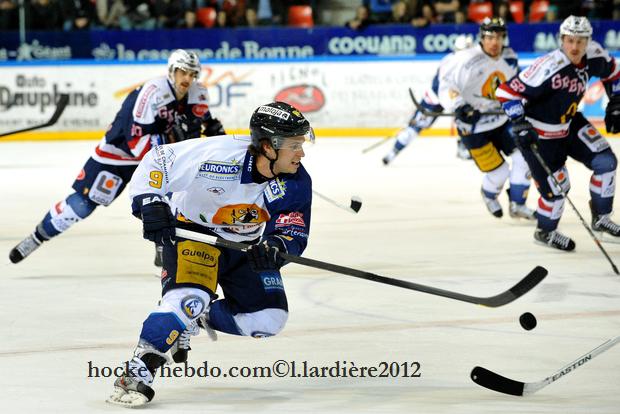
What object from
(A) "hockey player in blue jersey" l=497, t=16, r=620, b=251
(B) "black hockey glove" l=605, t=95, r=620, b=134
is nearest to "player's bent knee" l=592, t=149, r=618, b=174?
(A) "hockey player in blue jersey" l=497, t=16, r=620, b=251

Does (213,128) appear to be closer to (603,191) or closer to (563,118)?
(563,118)

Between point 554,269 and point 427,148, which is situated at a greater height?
point 554,269

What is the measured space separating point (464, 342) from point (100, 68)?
31.6 feet

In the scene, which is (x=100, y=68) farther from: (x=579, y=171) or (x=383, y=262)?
(x=383, y=262)

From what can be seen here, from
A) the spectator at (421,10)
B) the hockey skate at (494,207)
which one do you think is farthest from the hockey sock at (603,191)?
the spectator at (421,10)

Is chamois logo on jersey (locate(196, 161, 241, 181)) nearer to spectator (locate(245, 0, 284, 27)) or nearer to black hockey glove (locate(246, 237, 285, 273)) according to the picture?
black hockey glove (locate(246, 237, 285, 273))

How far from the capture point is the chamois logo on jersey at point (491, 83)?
8383 mm

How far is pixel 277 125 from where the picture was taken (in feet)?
12.5

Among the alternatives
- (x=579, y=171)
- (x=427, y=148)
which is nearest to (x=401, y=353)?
(x=579, y=171)

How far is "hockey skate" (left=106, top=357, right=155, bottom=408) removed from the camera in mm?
3590

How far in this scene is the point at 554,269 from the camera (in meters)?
6.30

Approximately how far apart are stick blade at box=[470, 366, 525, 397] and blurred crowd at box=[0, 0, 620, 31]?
10507 mm

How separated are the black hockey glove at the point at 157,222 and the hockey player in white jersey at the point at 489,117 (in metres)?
4.57

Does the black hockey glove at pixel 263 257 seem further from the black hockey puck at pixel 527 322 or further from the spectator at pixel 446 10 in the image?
the spectator at pixel 446 10
